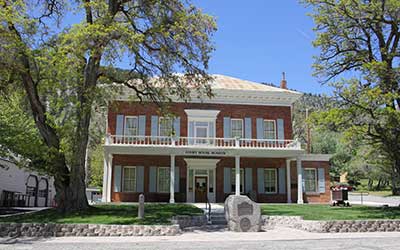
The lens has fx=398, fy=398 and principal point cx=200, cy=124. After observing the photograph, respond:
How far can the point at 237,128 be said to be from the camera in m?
28.4

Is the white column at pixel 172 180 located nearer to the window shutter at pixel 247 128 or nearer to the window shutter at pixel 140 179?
the window shutter at pixel 140 179

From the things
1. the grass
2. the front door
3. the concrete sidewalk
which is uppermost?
the front door

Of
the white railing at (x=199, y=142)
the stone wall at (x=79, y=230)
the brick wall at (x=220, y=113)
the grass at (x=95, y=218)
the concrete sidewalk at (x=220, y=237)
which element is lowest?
the concrete sidewalk at (x=220, y=237)

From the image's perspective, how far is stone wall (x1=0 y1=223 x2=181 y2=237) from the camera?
1312 cm

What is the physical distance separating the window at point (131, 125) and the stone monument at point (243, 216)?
14.5m

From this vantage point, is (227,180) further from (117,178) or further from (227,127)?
(117,178)

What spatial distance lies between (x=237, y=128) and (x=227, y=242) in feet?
56.7

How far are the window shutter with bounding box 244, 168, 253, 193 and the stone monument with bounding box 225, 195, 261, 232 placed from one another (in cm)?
1309

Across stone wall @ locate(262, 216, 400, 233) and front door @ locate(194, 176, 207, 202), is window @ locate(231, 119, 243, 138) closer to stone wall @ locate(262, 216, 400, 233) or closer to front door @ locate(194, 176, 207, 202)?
front door @ locate(194, 176, 207, 202)

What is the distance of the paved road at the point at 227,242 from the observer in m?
10.6

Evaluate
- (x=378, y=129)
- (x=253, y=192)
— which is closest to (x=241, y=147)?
(x=253, y=192)

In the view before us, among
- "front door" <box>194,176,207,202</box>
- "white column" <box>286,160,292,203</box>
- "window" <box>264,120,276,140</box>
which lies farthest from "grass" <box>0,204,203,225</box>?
"window" <box>264,120,276,140</box>

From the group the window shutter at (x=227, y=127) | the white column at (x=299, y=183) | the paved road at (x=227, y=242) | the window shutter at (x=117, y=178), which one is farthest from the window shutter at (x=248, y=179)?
the paved road at (x=227, y=242)

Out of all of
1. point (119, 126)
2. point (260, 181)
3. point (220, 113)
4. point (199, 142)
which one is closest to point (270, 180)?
point (260, 181)
